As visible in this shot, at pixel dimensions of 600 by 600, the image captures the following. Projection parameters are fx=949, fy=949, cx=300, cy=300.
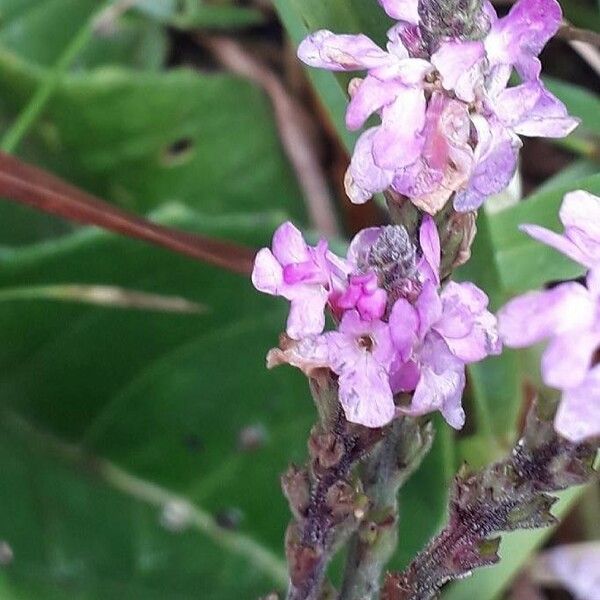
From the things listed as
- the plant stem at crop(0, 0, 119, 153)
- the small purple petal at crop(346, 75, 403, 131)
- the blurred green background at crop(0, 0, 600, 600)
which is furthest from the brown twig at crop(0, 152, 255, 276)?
the small purple petal at crop(346, 75, 403, 131)

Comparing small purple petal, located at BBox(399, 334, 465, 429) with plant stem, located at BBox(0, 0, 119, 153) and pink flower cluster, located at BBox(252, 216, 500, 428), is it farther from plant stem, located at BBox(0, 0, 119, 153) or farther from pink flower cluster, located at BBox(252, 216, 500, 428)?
plant stem, located at BBox(0, 0, 119, 153)

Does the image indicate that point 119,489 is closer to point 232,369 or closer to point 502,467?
point 232,369

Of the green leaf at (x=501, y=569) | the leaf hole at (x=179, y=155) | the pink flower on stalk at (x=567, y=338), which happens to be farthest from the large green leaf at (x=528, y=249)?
the leaf hole at (x=179, y=155)

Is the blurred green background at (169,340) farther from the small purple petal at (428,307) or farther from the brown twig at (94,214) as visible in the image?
the small purple petal at (428,307)

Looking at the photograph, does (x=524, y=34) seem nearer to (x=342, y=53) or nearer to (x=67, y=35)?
(x=342, y=53)

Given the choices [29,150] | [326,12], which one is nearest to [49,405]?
[29,150]
